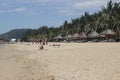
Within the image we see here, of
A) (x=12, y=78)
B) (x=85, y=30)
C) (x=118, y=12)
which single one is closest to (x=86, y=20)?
(x=85, y=30)

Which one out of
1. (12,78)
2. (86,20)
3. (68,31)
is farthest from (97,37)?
(12,78)

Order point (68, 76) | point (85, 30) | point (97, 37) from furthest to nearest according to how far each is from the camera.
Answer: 1. point (85, 30)
2. point (97, 37)
3. point (68, 76)

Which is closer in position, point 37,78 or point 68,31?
point 37,78

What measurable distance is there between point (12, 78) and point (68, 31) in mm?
104791

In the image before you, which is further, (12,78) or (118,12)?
(118,12)

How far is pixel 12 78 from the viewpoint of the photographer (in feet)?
43.7

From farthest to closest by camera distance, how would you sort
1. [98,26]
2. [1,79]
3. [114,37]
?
[98,26], [114,37], [1,79]

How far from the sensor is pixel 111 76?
36.6ft

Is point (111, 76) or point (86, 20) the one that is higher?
point (86, 20)

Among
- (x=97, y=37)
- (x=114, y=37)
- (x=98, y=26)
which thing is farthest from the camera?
(x=98, y=26)

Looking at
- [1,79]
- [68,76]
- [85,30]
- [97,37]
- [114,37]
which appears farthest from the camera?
[85,30]

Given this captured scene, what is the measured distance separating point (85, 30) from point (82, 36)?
6.19 metres

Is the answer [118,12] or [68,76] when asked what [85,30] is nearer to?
[118,12]

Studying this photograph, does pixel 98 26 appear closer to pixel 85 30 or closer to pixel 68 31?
pixel 85 30
